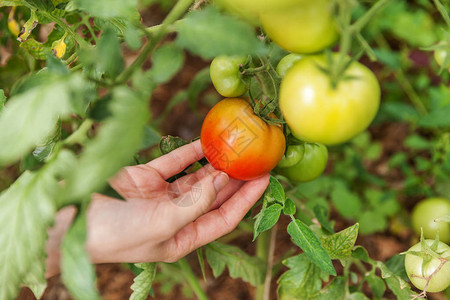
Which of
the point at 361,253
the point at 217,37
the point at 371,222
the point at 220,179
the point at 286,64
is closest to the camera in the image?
the point at 217,37

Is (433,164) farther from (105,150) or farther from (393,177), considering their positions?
(105,150)

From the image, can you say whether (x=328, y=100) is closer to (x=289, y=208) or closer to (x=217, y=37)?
(x=217, y=37)

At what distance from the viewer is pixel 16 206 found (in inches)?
21.5

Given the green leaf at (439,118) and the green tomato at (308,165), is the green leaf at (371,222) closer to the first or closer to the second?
the green leaf at (439,118)

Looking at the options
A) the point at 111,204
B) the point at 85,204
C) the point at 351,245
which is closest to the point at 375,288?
the point at 351,245

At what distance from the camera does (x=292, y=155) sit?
96 cm

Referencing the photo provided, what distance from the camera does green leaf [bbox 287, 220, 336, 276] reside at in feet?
2.76

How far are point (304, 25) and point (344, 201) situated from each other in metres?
1.19

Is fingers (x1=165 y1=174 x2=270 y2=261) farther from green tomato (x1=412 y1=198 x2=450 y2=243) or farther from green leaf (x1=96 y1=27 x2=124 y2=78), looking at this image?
green tomato (x1=412 y1=198 x2=450 y2=243)

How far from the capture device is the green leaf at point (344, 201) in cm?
161

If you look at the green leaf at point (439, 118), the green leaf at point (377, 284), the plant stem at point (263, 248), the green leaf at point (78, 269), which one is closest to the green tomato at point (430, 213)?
the green leaf at point (439, 118)

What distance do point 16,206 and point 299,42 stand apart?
1.51ft

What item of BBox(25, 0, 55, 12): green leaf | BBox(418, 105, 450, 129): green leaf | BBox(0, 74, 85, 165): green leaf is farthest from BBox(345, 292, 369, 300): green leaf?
BBox(25, 0, 55, 12): green leaf

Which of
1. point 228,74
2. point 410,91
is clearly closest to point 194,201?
point 228,74
